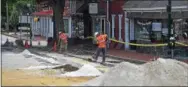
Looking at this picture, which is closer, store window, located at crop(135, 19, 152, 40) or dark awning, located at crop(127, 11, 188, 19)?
dark awning, located at crop(127, 11, 188, 19)

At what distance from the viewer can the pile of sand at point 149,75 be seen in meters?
13.5

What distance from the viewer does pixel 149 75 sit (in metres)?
13.8

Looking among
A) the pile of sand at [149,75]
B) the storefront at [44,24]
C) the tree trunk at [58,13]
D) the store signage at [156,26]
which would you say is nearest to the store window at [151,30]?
the store signage at [156,26]

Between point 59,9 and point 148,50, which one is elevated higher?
point 59,9

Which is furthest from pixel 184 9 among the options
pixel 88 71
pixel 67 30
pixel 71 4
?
pixel 67 30

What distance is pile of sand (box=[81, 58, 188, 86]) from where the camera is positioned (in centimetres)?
1355

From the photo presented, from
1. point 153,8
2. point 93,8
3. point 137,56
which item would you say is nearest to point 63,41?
point 137,56

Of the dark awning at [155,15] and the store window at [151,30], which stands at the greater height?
the dark awning at [155,15]

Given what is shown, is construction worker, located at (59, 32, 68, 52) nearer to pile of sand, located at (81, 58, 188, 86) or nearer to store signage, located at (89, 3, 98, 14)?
store signage, located at (89, 3, 98, 14)

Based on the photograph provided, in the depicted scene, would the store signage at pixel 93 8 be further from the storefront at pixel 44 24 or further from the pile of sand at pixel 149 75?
the pile of sand at pixel 149 75

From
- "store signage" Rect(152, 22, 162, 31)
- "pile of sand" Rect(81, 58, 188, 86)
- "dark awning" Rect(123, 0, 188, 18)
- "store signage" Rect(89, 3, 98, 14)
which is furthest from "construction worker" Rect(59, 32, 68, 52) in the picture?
"pile of sand" Rect(81, 58, 188, 86)

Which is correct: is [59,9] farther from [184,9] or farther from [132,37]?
[184,9]

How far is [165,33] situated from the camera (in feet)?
107

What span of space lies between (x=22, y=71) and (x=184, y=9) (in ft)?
37.8
